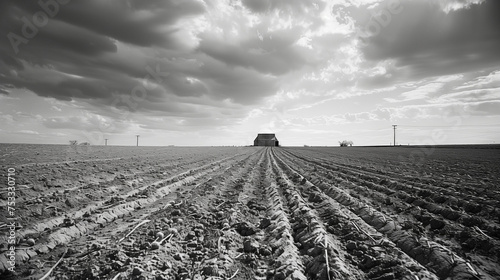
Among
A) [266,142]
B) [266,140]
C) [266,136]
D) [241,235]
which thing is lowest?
[241,235]

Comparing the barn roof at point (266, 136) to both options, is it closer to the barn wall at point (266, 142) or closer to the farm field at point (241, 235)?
the barn wall at point (266, 142)

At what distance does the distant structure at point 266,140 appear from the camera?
11525 centimetres

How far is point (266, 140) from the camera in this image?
11644cm

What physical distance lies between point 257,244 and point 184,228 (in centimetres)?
179

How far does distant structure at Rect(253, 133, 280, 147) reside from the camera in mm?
115250

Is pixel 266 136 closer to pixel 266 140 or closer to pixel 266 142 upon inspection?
pixel 266 140

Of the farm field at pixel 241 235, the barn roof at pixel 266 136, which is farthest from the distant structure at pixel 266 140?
the farm field at pixel 241 235

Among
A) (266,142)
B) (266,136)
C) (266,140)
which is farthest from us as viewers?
(266,136)

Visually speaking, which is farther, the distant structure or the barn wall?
the distant structure

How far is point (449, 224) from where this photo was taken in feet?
17.9

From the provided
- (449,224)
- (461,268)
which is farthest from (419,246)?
(449,224)

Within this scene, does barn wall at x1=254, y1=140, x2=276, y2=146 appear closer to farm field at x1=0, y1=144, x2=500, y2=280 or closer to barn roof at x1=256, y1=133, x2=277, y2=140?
barn roof at x1=256, y1=133, x2=277, y2=140

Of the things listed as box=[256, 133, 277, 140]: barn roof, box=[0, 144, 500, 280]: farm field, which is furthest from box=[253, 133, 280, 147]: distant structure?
box=[0, 144, 500, 280]: farm field

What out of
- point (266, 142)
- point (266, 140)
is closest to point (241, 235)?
point (266, 140)
